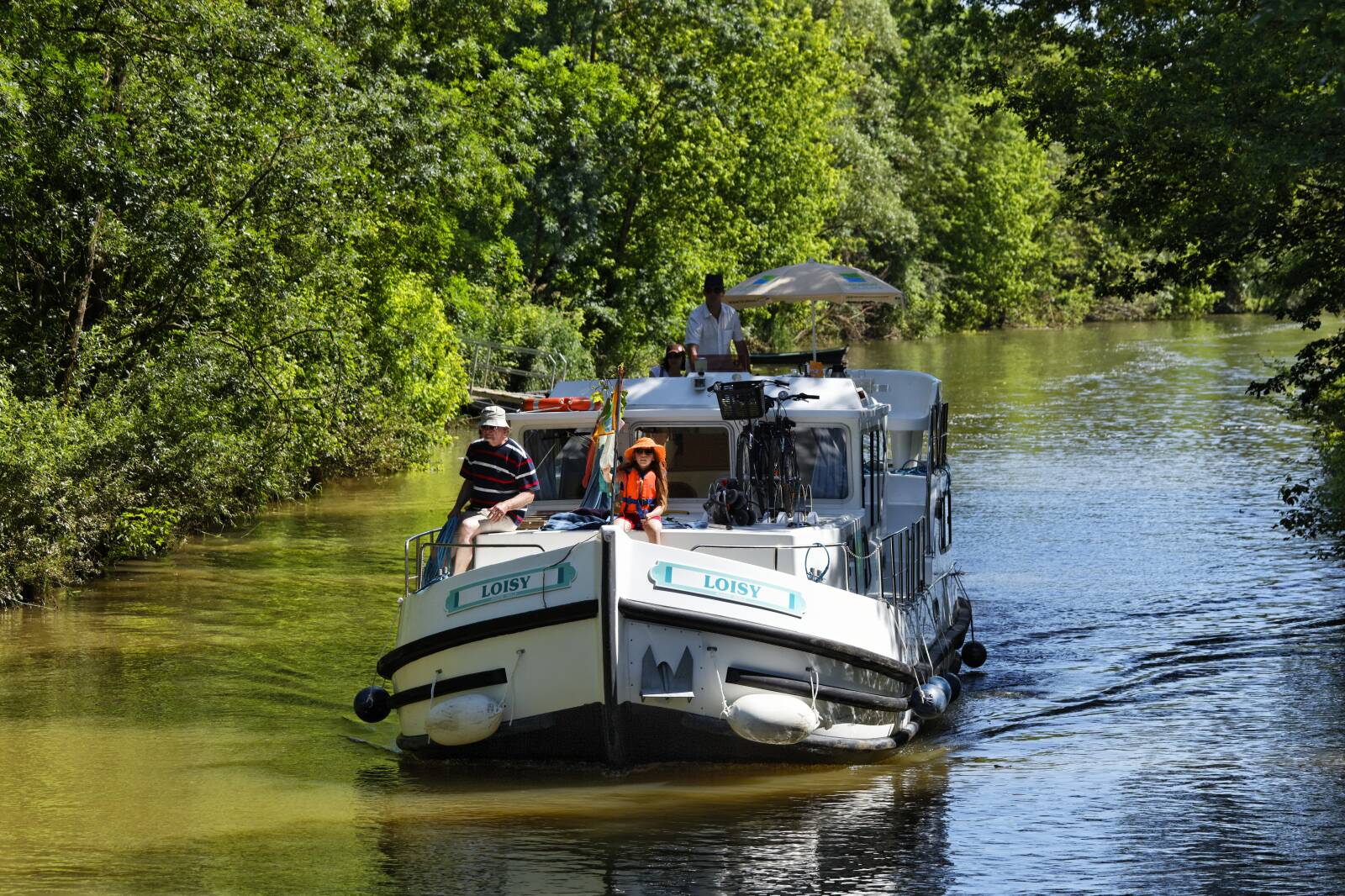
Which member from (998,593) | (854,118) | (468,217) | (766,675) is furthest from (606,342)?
(766,675)

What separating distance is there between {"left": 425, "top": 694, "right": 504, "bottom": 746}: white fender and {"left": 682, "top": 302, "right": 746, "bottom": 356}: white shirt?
576 cm

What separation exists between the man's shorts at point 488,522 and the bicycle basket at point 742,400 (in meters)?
1.94

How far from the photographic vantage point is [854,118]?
66.3 metres

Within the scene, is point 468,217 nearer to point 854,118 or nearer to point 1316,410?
point 1316,410

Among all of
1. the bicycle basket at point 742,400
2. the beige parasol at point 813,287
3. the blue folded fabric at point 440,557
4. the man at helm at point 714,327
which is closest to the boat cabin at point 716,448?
the bicycle basket at point 742,400

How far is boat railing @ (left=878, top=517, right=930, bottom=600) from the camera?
531 inches

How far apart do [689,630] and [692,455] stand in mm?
3161

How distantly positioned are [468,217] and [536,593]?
100ft

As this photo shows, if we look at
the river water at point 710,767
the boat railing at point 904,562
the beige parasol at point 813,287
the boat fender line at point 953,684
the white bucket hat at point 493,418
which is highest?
the beige parasol at point 813,287

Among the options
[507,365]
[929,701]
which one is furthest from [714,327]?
[507,365]

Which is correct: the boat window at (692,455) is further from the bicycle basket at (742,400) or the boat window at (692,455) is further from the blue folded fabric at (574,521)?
the blue folded fabric at (574,521)

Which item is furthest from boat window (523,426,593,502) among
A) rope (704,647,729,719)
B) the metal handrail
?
rope (704,647,729,719)

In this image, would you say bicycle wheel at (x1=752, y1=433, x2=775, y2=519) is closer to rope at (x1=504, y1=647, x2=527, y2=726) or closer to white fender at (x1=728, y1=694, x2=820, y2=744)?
white fender at (x1=728, y1=694, x2=820, y2=744)

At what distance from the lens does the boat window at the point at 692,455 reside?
14023 millimetres
